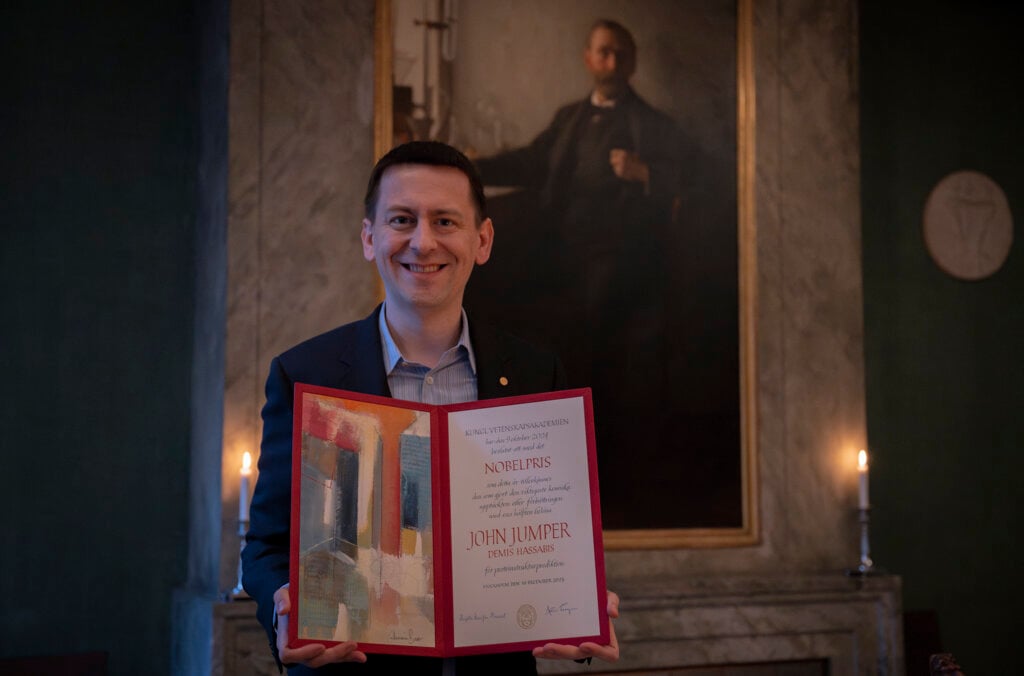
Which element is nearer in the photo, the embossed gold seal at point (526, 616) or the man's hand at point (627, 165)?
the embossed gold seal at point (526, 616)

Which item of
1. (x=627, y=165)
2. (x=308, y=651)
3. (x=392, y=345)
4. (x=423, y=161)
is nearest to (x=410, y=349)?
(x=392, y=345)

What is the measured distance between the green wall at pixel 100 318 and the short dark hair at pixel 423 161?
8.21 feet

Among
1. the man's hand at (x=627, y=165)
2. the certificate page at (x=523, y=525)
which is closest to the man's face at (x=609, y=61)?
the man's hand at (x=627, y=165)

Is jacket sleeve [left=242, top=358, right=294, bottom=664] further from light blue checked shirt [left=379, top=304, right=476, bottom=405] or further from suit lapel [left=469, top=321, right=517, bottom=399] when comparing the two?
suit lapel [left=469, top=321, right=517, bottom=399]

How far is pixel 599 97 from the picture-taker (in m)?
5.25

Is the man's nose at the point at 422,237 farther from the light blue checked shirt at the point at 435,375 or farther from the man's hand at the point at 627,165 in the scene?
the man's hand at the point at 627,165

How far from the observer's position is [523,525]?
2186mm

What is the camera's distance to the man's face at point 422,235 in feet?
7.86

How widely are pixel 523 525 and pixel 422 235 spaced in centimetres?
68

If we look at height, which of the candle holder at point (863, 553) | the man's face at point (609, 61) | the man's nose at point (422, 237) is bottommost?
the candle holder at point (863, 553)

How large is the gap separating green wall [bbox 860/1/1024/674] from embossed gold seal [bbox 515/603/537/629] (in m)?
4.46

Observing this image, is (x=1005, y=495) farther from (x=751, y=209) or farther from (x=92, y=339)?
(x=92, y=339)

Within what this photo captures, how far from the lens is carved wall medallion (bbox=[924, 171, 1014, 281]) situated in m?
6.36
